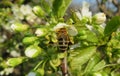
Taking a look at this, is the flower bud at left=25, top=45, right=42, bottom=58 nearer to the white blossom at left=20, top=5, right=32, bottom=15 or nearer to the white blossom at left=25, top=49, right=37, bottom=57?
the white blossom at left=25, top=49, right=37, bottom=57

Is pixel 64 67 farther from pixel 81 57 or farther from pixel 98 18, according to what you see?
pixel 98 18

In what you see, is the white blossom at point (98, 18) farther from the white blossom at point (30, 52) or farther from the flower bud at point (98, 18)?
the white blossom at point (30, 52)

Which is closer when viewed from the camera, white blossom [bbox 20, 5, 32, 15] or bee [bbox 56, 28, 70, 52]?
bee [bbox 56, 28, 70, 52]

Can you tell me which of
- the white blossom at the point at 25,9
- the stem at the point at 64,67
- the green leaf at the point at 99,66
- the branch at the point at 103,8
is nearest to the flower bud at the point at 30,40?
the stem at the point at 64,67

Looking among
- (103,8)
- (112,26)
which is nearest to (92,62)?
(112,26)

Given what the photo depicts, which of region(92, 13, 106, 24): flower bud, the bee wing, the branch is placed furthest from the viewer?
the branch

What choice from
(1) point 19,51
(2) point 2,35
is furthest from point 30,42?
(2) point 2,35

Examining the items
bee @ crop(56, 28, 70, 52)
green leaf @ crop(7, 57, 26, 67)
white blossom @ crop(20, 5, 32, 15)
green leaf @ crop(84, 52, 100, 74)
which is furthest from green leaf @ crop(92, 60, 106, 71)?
white blossom @ crop(20, 5, 32, 15)
